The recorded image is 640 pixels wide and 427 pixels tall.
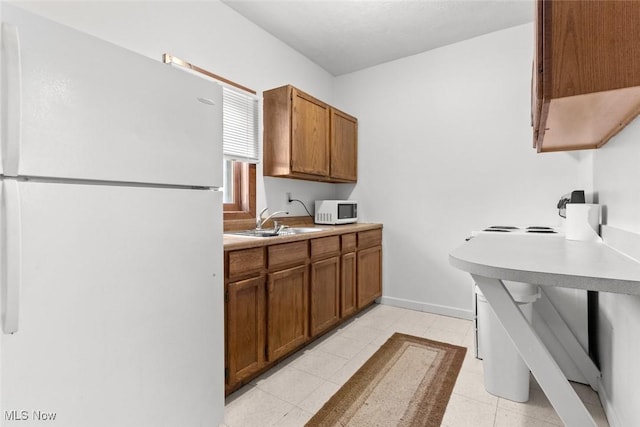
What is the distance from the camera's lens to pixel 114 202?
1093mm

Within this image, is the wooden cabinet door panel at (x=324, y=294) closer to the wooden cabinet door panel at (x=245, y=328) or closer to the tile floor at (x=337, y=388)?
the tile floor at (x=337, y=388)

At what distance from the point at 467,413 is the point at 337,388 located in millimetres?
715

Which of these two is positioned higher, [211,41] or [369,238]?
[211,41]

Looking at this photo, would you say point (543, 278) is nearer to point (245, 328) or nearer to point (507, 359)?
point (507, 359)

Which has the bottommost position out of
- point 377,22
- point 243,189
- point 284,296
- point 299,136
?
point 284,296

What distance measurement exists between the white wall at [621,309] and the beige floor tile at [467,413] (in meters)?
0.52

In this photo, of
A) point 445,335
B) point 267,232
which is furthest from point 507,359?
point 267,232

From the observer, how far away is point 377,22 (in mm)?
2631

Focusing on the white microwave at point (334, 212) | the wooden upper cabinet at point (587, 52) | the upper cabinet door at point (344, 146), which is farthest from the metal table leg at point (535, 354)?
the upper cabinet door at point (344, 146)

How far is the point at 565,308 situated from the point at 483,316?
0.55m

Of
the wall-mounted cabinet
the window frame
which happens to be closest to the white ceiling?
the wall-mounted cabinet

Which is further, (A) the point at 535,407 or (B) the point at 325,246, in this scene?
(B) the point at 325,246

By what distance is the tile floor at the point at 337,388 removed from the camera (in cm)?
158

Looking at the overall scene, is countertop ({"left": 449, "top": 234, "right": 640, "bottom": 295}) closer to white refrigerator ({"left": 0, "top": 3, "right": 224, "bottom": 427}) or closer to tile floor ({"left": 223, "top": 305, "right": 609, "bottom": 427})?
tile floor ({"left": 223, "top": 305, "right": 609, "bottom": 427})
